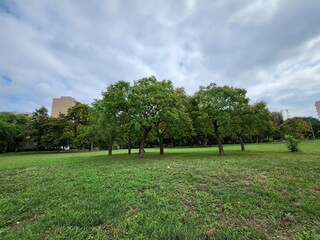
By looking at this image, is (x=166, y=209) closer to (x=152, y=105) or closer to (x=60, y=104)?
(x=152, y=105)

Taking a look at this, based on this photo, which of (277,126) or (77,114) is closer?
(77,114)

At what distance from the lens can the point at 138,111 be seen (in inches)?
531

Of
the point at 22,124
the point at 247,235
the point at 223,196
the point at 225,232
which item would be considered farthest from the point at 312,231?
the point at 22,124

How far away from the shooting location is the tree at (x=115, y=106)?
13.3m

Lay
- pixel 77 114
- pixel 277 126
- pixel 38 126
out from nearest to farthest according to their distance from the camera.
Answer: pixel 38 126, pixel 77 114, pixel 277 126

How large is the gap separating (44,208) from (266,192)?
5792mm

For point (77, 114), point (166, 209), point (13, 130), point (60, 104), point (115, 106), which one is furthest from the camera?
point (60, 104)

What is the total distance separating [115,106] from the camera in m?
13.4

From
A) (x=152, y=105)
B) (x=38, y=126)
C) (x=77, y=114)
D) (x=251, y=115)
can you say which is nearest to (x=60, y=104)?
(x=38, y=126)

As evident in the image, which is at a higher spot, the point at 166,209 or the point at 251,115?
the point at 251,115

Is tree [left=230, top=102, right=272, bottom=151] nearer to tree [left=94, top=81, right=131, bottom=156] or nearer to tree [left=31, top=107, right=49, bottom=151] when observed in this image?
tree [left=94, top=81, right=131, bottom=156]

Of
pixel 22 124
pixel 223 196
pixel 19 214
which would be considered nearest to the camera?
pixel 19 214

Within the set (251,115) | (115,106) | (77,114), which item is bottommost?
(251,115)

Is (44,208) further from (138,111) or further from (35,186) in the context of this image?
(138,111)
